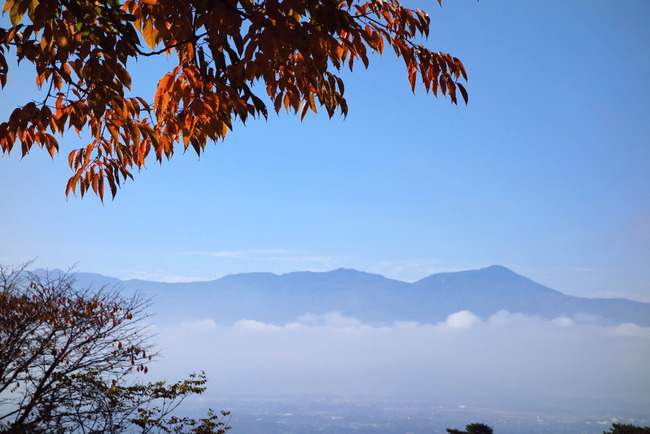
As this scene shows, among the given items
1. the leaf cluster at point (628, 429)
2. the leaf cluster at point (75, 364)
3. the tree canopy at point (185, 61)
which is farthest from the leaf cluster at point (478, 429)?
the tree canopy at point (185, 61)

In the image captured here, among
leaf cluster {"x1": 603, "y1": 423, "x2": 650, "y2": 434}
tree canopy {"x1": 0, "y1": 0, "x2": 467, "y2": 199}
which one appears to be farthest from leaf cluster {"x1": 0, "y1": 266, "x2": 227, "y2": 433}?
leaf cluster {"x1": 603, "y1": 423, "x2": 650, "y2": 434}

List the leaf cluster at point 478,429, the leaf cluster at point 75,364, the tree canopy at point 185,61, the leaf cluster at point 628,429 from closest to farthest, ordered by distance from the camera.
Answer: the tree canopy at point 185,61 → the leaf cluster at point 75,364 → the leaf cluster at point 628,429 → the leaf cluster at point 478,429

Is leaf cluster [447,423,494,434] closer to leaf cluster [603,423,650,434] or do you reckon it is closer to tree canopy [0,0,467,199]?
leaf cluster [603,423,650,434]

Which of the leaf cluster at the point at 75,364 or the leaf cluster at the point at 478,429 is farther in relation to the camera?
the leaf cluster at the point at 478,429

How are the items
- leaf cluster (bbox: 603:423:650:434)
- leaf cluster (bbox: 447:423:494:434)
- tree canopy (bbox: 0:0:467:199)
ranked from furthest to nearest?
leaf cluster (bbox: 447:423:494:434)
leaf cluster (bbox: 603:423:650:434)
tree canopy (bbox: 0:0:467:199)

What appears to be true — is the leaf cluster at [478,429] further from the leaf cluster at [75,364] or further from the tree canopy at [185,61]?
the tree canopy at [185,61]

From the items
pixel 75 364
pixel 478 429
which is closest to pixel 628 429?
pixel 478 429

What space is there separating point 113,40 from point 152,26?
2.07 ft

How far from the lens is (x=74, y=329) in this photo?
238 inches

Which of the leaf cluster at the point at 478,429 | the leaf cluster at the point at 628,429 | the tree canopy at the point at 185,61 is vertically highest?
the tree canopy at the point at 185,61

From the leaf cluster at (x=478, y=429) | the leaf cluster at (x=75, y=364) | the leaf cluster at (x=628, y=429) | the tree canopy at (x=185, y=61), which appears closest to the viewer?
the tree canopy at (x=185, y=61)

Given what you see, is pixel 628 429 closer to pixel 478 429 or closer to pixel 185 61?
pixel 478 429

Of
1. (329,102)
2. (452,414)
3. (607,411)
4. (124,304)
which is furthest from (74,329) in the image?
(607,411)

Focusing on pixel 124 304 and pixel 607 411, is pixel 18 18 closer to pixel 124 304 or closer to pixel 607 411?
pixel 124 304
